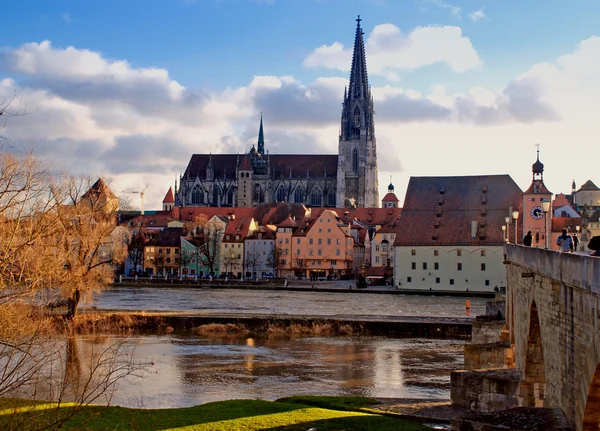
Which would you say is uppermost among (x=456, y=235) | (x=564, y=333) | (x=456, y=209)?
(x=456, y=209)

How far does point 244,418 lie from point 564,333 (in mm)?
8951

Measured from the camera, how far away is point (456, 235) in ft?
274

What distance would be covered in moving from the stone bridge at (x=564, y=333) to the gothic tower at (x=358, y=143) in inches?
5179

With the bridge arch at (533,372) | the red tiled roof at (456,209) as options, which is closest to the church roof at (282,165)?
the red tiled roof at (456,209)

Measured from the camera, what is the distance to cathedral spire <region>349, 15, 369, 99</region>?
151125 millimetres

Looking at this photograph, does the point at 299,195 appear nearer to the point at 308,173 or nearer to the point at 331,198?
the point at 308,173

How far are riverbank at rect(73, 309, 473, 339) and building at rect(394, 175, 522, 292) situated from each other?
36.3 metres

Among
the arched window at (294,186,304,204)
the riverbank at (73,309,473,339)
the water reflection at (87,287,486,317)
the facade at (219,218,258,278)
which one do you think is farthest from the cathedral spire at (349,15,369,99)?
the riverbank at (73,309,473,339)

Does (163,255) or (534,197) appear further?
(163,255)

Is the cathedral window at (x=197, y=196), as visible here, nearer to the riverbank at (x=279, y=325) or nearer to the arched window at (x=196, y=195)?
the arched window at (x=196, y=195)

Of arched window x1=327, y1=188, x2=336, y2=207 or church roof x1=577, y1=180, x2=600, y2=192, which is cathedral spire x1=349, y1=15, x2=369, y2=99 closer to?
arched window x1=327, y1=188, x2=336, y2=207

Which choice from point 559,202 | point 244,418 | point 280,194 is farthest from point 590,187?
point 244,418

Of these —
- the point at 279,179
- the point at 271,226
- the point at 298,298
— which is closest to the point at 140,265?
the point at 271,226

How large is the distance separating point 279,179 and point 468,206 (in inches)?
3331
